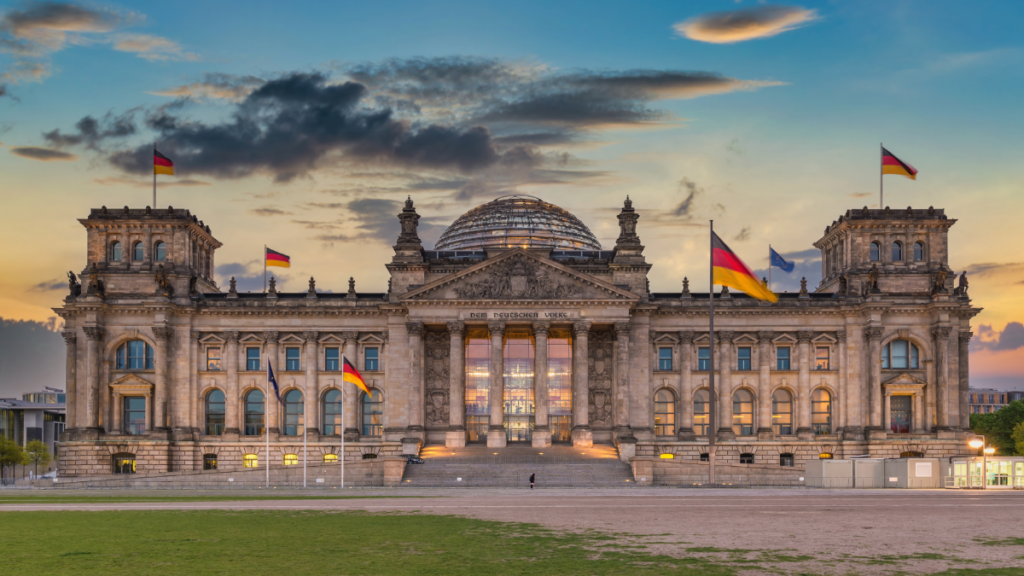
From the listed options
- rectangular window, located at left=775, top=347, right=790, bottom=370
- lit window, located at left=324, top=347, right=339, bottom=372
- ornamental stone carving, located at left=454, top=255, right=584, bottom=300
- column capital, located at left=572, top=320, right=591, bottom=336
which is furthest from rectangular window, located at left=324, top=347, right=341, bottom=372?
rectangular window, located at left=775, top=347, right=790, bottom=370

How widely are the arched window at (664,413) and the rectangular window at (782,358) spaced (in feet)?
33.5

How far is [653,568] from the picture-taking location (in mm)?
24922

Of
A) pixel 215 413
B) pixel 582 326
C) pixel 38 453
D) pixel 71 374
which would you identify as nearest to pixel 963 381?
pixel 582 326

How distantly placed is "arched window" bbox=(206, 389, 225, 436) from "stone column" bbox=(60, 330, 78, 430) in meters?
11.2

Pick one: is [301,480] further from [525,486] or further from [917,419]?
[917,419]

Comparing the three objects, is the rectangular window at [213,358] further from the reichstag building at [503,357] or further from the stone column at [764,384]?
the stone column at [764,384]

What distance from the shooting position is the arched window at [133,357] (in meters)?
87.5

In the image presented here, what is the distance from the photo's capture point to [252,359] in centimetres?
8950

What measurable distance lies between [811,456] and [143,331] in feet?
201

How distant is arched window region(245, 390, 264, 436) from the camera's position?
88.8 meters

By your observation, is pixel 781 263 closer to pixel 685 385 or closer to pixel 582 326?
pixel 685 385

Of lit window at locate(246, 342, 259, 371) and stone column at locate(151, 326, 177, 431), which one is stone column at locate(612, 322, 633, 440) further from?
stone column at locate(151, 326, 177, 431)

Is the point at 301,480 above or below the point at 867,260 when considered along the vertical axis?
below

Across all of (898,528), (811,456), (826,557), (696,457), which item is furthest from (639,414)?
(826,557)
